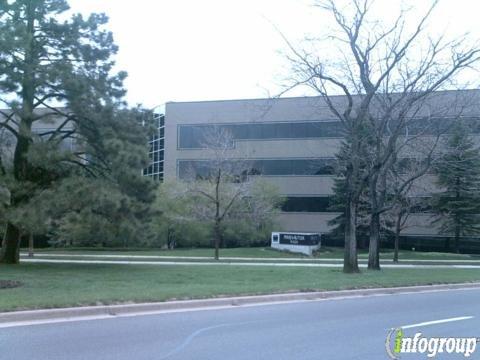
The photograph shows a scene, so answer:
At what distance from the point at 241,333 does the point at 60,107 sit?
56.5ft

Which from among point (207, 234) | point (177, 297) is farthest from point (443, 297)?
point (207, 234)

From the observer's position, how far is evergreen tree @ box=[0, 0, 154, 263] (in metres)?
21.5

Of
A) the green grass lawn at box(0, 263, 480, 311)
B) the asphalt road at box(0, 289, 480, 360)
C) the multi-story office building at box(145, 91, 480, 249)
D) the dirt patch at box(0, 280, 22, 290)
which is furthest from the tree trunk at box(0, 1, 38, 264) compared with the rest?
the multi-story office building at box(145, 91, 480, 249)

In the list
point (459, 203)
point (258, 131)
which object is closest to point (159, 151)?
point (258, 131)

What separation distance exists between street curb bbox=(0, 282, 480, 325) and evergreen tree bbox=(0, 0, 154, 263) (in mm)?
9477

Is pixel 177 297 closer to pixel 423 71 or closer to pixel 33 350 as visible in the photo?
pixel 33 350

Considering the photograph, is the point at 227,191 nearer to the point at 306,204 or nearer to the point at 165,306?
the point at 306,204

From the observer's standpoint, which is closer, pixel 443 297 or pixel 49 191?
pixel 443 297

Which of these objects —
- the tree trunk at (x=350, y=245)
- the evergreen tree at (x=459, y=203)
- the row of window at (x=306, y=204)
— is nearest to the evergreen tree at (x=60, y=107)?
the tree trunk at (x=350, y=245)

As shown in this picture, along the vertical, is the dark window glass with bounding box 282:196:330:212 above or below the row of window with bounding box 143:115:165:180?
below

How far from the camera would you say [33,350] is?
8.04m

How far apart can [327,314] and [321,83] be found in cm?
1349

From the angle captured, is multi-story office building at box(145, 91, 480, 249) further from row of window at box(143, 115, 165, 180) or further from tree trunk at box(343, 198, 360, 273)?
tree trunk at box(343, 198, 360, 273)

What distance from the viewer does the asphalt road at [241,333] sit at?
26.1ft
